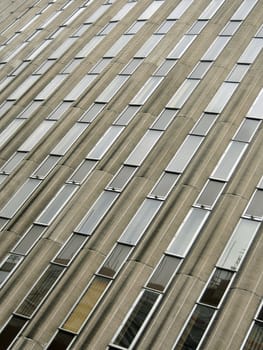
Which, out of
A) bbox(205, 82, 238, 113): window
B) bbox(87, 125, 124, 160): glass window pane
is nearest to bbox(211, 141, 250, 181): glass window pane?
bbox(205, 82, 238, 113): window

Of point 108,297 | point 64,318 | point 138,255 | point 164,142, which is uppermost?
point 164,142

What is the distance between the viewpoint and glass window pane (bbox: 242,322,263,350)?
802 inches

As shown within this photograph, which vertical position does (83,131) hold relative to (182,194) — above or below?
above

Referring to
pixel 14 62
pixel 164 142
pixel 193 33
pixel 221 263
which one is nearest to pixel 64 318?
pixel 221 263

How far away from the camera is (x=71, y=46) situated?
142 ft

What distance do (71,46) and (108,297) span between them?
86.7 ft

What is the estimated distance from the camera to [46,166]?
3291cm

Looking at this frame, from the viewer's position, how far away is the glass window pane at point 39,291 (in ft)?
82.6

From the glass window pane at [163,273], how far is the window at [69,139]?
39.7 ft

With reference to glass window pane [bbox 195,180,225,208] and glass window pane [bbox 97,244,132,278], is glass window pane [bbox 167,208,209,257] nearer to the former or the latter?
glass window pane [bbox 195,180,225,208]

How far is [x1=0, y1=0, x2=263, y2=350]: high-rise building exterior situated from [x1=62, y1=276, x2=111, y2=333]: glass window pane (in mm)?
61

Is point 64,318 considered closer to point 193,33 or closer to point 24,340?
point 24,340

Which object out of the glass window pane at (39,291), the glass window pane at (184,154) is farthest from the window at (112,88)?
the glass window pane at (39,291)

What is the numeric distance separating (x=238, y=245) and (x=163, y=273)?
12.8ft
